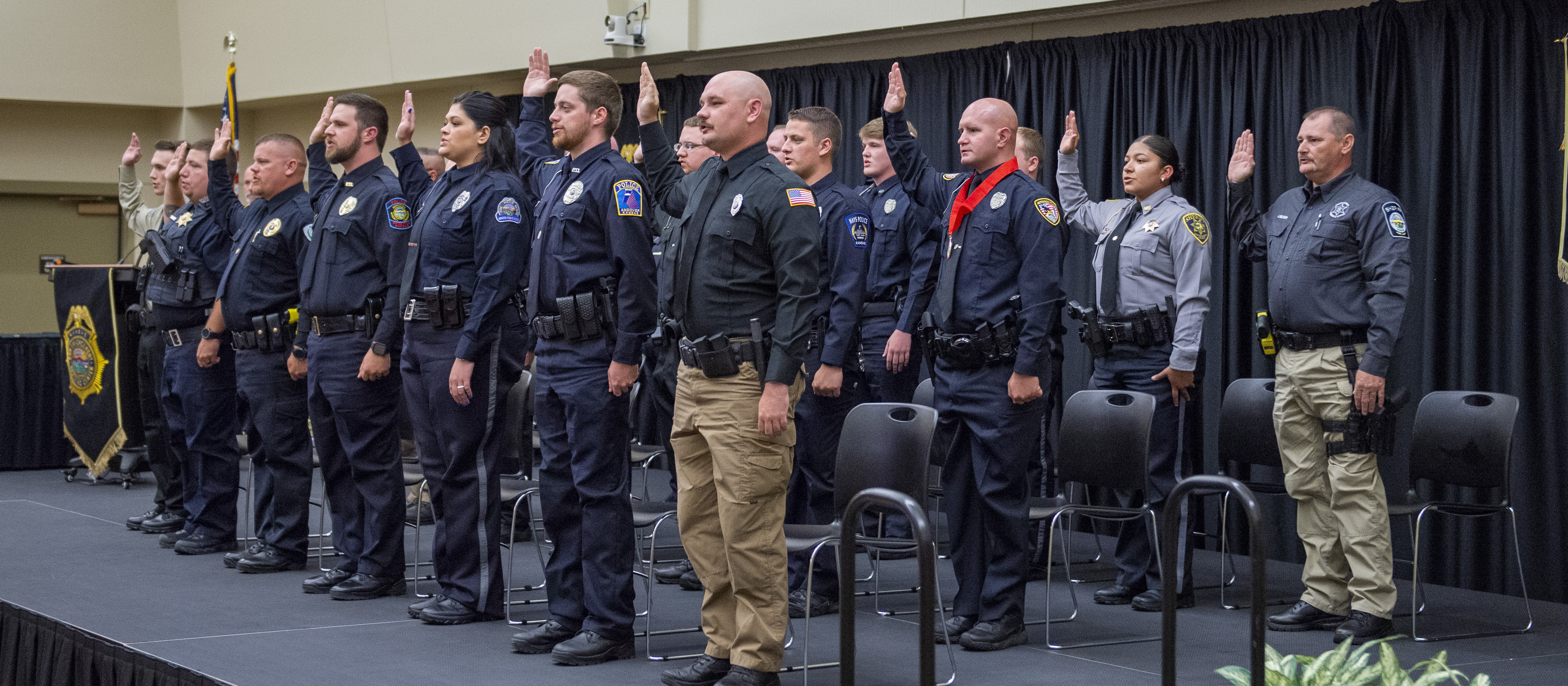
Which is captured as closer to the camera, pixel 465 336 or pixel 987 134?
pixel 465 336

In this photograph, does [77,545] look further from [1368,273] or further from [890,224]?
[1368,273]

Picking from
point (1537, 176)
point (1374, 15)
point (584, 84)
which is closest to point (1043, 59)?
point (1374, 15)

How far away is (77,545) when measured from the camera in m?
6.18

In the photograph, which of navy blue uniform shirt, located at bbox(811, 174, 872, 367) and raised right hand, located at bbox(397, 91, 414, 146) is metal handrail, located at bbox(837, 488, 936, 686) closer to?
navy blue uniform shirt, located at bbox(811, 174, 872, 367)

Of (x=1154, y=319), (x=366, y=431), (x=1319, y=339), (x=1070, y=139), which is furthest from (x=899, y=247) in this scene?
(x=366, y=431)

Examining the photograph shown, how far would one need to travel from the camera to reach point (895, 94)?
440 cm

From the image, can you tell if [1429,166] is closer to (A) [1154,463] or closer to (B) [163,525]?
(A) [1154,463]

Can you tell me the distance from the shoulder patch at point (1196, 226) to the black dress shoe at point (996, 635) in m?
1.62

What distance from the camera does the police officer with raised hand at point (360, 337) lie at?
4902mm

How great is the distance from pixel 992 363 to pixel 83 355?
621cm

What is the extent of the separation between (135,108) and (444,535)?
9.14 metres

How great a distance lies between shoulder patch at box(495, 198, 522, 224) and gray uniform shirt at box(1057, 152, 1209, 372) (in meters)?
2.20

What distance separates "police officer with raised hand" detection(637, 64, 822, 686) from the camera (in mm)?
3510

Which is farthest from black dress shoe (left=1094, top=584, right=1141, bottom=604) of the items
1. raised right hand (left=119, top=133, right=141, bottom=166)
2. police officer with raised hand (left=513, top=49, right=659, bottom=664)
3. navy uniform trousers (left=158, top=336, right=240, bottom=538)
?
raised right hand (left=119, top=133, right=141, bottom=166)
